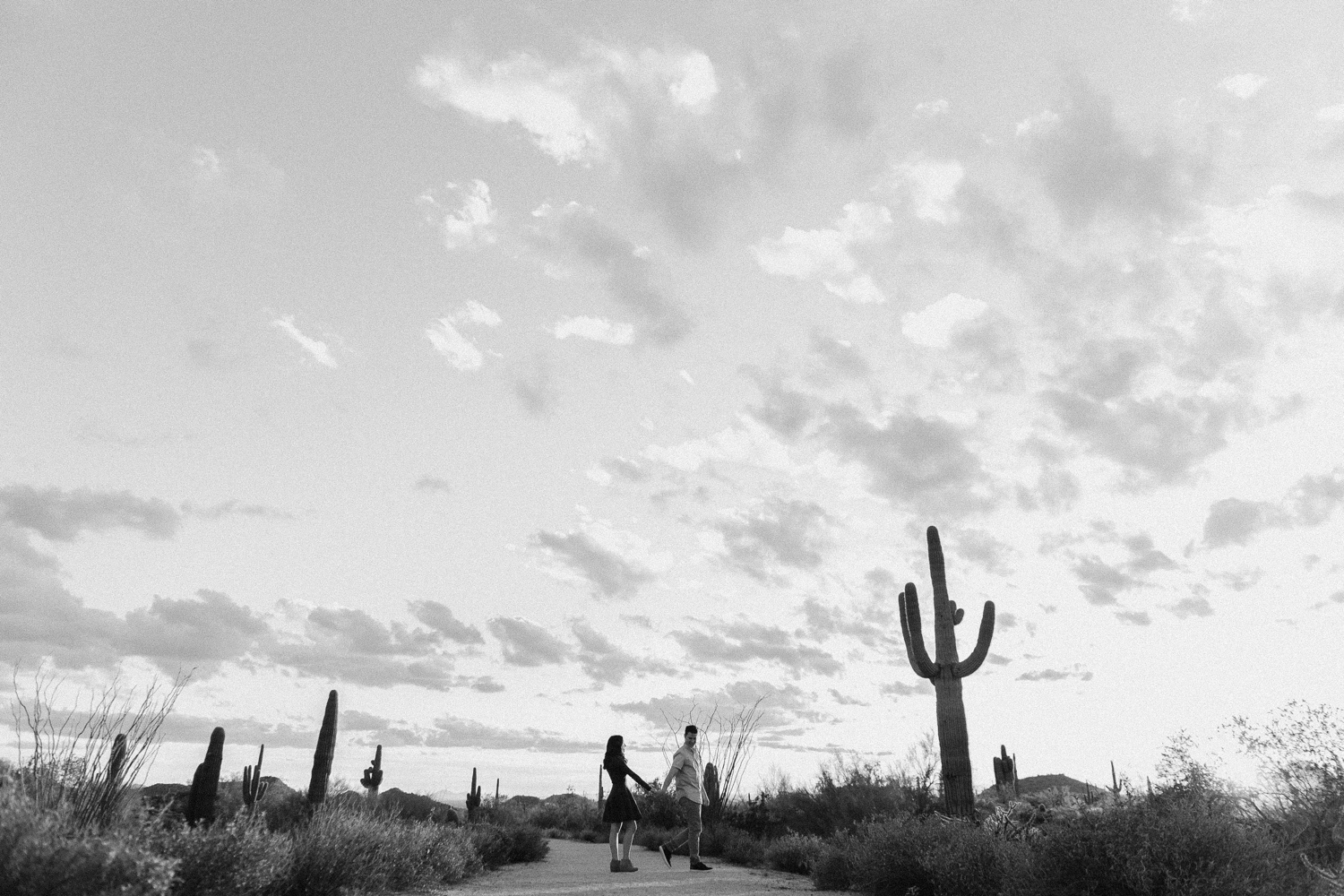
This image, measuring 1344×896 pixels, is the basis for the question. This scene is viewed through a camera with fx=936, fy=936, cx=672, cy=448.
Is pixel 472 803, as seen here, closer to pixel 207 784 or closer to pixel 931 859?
pixel 207 784

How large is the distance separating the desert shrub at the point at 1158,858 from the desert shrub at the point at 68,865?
763cm

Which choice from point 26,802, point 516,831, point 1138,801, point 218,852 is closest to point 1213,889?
point 1138,801

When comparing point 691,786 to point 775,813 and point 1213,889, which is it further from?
point 775,813

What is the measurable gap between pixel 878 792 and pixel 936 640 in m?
5.91

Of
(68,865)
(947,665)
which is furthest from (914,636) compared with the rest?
(68,865)

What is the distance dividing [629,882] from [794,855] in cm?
492

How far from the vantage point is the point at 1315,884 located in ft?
30.2

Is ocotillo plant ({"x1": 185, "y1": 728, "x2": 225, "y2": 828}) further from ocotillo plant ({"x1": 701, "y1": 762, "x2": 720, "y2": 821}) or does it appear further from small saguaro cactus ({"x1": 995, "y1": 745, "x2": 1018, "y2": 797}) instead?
small saguaro cactus ({"x1": 995, "y1": 745, "x2": 1018, "y2": 797})

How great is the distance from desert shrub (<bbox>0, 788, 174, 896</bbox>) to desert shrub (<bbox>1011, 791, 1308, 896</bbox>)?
300 inches

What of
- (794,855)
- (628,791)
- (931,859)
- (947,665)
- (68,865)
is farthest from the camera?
(947,665)

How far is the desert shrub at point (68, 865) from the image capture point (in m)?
6.14

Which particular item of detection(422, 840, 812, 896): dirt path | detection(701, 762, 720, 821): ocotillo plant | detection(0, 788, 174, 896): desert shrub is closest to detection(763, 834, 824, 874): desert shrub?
detection(422, 840, 812, 896): dirt path

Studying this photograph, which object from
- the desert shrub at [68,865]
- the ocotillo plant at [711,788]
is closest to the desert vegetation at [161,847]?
the desert shrub at [68,865]

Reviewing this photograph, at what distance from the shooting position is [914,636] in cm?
1842
